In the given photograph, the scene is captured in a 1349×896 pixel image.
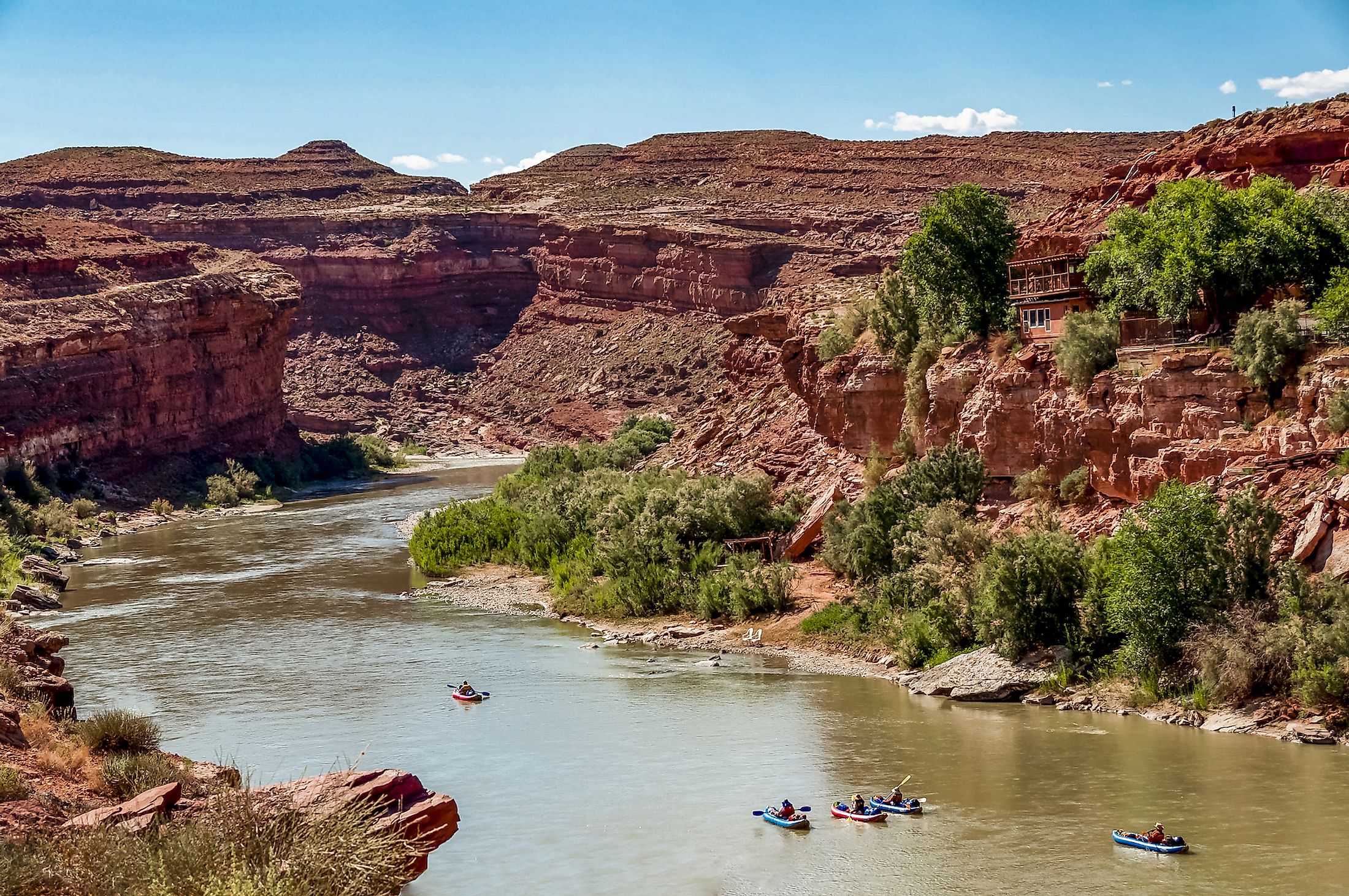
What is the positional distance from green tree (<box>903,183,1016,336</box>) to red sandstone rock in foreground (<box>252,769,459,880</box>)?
2466cm

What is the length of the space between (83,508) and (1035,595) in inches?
1832

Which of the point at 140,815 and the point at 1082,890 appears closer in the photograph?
the point at 140,815

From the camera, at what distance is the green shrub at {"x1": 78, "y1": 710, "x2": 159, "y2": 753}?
21.1 meters

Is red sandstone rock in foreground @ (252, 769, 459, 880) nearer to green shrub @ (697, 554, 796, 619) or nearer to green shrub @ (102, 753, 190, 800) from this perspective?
green shrub @ (102, 753, 190, 800)

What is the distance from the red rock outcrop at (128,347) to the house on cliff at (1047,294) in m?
43.3

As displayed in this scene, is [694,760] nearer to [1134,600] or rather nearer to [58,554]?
[1134,600]

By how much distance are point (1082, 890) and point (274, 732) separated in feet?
49.7

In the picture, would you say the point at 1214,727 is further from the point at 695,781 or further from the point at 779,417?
the point at 779,417

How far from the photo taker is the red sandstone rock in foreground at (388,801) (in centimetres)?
1708

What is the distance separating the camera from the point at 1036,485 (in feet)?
114

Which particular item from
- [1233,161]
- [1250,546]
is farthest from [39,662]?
[1233,161]

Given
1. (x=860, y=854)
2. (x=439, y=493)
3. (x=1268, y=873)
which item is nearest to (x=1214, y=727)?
(x=1268, y=873)

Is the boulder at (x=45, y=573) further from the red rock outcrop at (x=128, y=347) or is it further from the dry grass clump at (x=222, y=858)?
the dry grass clump at (x=222, y=858)

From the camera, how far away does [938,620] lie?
31.5 m
